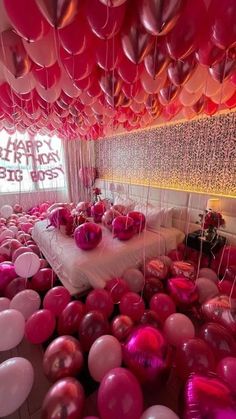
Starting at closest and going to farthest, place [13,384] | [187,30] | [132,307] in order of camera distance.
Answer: [13,384] < [187,30] < [132,307]

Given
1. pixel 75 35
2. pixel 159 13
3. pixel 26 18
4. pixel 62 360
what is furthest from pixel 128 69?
pixel 62 360

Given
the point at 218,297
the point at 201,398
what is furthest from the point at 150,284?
the point at 201,398

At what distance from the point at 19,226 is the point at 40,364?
2.15 m

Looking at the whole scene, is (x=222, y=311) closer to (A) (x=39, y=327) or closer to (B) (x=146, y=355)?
(B) (x=146, y=355)

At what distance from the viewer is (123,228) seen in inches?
76.7

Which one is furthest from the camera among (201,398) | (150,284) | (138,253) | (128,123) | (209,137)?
(128,123)

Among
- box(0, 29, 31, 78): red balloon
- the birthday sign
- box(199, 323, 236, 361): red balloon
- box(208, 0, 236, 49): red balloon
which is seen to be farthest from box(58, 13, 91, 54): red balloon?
the birthday sign

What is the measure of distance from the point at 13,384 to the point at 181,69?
1883 millimetres

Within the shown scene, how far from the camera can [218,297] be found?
4.41ft

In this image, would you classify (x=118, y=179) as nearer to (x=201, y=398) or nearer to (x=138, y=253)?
(x=138, y=253)

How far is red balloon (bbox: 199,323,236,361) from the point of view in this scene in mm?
1024

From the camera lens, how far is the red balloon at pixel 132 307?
1311 millimetres

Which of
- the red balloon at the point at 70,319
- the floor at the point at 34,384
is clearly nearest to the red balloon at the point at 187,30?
the red balloon at the point at 70,319

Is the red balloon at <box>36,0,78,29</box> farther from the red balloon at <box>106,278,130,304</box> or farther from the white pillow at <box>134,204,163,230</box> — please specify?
the white pillow at <box>134,204,163,230</box>
